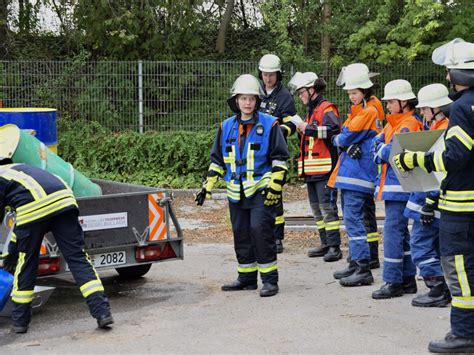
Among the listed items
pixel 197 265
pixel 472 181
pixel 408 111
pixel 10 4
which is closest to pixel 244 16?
pixel 10 4

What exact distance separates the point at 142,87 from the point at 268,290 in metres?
8.96

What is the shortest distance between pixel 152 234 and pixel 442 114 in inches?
109

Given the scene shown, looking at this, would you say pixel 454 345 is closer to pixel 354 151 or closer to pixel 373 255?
pixel 354 151

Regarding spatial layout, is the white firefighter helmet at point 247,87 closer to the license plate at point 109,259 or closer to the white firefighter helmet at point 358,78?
the white firefighter helmet at point 358,78

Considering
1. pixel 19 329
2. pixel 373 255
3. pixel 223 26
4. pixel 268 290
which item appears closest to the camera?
pixel 19 329

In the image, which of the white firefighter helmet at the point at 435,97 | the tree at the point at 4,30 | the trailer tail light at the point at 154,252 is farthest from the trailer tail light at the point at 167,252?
the tree at the point at 4,30

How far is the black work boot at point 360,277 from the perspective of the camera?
8.23m

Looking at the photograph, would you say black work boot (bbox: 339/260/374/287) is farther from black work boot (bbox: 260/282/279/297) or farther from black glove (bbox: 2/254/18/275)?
black glove (bbox: 2/254/18/275)

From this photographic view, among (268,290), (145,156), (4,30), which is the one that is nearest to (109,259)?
(268,290)

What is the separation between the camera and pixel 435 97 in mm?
7180

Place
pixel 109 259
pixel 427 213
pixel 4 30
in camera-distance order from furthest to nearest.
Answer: pixel 4 30
pixel 109 259
pixel 427 213

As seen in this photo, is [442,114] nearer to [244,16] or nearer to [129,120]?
[129,120]

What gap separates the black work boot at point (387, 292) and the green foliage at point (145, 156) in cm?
760

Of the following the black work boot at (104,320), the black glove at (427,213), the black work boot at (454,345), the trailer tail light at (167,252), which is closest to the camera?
the black work boot at (454,345)
